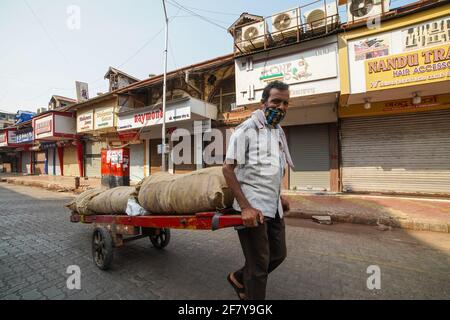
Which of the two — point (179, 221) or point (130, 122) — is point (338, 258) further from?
point (130, 122)

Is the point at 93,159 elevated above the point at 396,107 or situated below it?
below

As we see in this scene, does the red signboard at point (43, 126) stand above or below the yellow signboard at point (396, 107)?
above

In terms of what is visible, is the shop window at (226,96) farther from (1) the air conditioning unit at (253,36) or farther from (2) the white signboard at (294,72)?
(1) the air conditioning unit at (253,36)

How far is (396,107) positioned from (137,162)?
14409mm

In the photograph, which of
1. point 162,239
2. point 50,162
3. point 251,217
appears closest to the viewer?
point 251,217

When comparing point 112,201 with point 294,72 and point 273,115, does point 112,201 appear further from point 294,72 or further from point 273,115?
point 294,72

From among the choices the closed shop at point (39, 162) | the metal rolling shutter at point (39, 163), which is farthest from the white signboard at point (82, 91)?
the metal rolling shutter at point (39, 163)

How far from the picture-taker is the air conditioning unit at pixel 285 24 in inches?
324

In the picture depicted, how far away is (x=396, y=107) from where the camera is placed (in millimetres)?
8344

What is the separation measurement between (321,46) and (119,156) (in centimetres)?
893

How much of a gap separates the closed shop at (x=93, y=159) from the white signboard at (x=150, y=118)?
612 centimetres

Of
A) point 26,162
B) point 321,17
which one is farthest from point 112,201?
point 26,162

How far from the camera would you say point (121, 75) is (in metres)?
17.5

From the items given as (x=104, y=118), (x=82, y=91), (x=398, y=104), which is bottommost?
(x=398, y=104)
